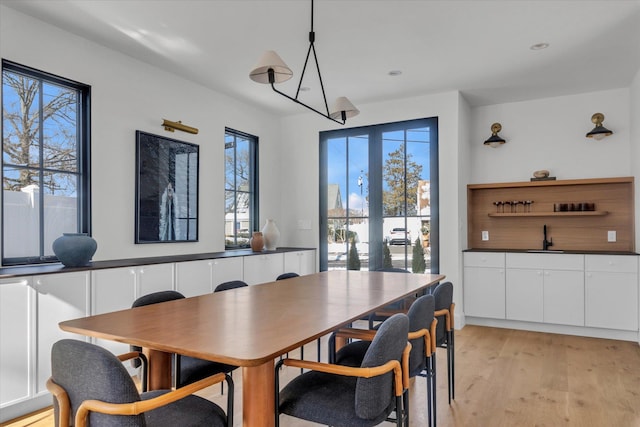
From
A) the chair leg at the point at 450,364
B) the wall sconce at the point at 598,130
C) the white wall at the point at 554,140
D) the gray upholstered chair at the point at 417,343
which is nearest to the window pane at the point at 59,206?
the gray upholstered chair at the point at 417,343

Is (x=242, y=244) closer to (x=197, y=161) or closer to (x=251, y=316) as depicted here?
(x=197, y=161)

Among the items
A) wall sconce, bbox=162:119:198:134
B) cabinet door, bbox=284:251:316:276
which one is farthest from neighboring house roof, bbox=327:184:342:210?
wall sconce, bbox=162:119:198:134

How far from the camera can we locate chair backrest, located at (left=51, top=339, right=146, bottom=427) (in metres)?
1.32

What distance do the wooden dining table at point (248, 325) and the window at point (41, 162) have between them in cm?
169

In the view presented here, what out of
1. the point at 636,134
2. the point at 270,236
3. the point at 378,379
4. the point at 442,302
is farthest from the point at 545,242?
the point at 378,379

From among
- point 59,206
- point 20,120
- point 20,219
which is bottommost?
point 20,219

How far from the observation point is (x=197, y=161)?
4.79 metres

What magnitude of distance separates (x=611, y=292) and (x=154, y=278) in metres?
4.71

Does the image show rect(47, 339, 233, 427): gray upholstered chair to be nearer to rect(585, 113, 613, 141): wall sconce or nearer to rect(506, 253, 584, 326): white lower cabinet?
rect(506, 253, 584, 326): white lower cabinet

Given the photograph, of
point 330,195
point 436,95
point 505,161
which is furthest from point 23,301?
point 505,161

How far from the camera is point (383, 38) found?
3.70 m

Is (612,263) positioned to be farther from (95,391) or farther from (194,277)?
(95,391)

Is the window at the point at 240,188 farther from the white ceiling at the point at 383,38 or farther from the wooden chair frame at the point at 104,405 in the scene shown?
the wooden chair frame at the point at 104,405

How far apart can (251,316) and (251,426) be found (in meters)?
0.60
